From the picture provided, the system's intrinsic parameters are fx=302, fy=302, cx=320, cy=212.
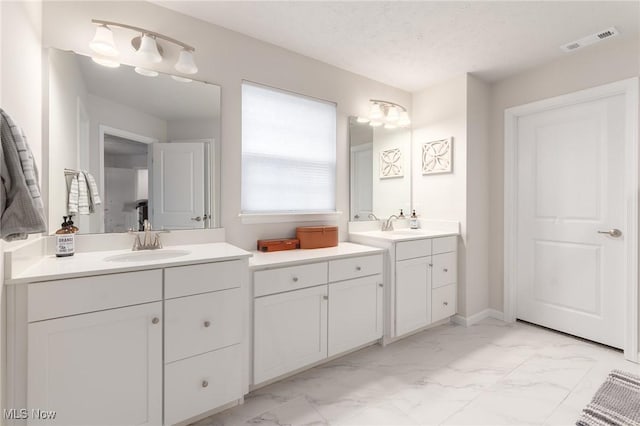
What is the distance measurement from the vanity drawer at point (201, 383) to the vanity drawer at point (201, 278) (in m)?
0.34

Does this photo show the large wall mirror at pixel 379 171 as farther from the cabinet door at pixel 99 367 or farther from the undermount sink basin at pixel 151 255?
the cabinet door at pixel 99 367

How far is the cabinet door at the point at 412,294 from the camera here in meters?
2.45

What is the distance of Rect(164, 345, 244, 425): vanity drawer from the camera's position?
144 centimetres

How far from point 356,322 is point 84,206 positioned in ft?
6.15

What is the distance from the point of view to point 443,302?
2.80 meters

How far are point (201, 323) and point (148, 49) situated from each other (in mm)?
1587

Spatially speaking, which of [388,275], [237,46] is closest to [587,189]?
[388,275]

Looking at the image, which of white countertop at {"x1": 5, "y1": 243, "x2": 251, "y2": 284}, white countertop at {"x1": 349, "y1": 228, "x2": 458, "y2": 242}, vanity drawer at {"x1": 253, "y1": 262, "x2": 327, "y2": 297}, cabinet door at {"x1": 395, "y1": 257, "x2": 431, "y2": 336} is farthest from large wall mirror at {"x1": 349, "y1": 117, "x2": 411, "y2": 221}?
white countertop at {"x1": 5, "y1": 243, "x2": 251, "y2": 284}

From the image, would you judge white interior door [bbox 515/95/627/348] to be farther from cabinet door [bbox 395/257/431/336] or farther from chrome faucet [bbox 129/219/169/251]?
chrome faucet [bbox 129/219/169/251]

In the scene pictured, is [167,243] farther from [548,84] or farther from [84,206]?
[548,84]

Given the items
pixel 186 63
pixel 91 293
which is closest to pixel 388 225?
pixel 186 63

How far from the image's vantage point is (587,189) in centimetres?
251

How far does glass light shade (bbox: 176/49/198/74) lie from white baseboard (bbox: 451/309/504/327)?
3.06 m

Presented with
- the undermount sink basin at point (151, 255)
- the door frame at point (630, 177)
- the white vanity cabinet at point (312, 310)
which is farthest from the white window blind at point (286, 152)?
the door frame at point (630, 177)
